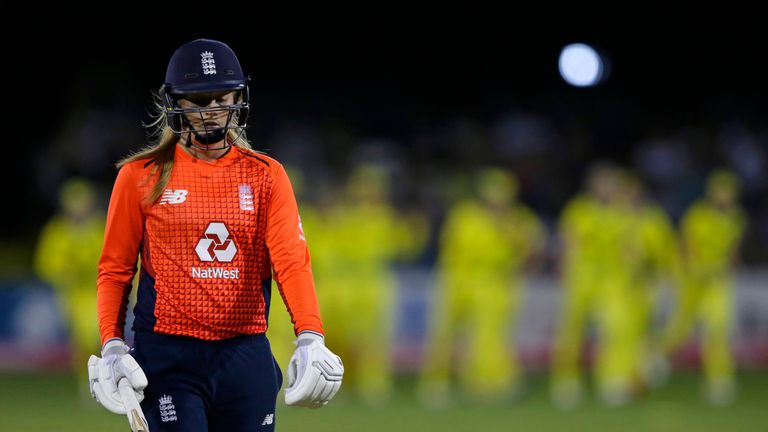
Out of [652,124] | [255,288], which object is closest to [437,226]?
[652,124]

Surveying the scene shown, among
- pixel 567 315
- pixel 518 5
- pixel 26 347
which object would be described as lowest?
pixel 26 347

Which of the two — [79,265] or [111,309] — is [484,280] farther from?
[111,309]

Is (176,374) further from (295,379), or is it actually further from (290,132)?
(290,132)

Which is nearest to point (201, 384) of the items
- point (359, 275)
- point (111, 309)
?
point (111, 309)

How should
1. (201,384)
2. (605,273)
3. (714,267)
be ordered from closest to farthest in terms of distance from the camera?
(201,384) → (605,273) → (714,267)

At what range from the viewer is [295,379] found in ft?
13.4

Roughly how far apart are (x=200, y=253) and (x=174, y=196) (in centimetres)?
21

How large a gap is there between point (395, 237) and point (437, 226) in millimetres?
3594

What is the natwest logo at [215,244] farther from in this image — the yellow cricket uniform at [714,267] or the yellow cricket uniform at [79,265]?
the yellow cricket uniform at [714,267]

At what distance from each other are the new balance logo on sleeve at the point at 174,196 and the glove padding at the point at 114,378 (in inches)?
20.5

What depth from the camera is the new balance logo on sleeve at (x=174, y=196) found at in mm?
4223

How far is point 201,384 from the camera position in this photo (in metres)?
4.17

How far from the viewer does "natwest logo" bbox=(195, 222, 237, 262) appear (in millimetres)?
4211

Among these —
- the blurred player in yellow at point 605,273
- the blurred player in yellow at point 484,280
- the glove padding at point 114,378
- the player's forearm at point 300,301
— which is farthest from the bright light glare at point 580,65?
the glove padding at point 114,378
